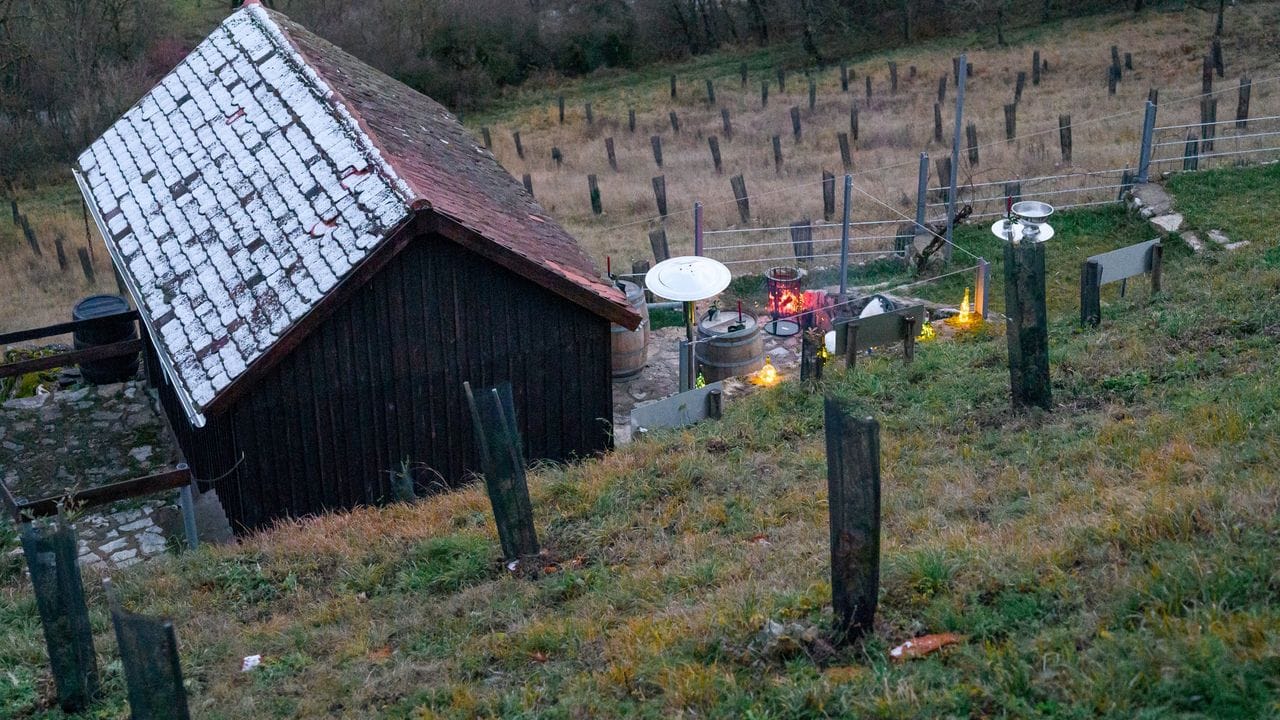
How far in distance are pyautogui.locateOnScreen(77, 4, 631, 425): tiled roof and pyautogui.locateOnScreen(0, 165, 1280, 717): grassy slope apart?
197 centimetres

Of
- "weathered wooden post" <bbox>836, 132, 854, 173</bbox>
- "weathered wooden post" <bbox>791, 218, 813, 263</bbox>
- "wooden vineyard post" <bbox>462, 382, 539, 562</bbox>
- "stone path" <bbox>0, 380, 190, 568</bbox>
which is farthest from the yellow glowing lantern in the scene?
"weathered wooden post" <bbox>836, 132, 854, 173</bbox>

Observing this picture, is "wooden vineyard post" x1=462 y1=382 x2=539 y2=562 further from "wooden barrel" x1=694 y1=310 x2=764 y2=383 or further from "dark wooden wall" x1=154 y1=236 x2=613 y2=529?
"wooden barrel" x1=694 y1=310 x2=764 y2=383

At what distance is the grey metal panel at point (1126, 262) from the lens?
12.2 m

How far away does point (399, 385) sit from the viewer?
393 inches

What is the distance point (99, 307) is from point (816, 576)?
1134cm

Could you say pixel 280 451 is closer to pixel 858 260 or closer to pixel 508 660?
pixel 508 660

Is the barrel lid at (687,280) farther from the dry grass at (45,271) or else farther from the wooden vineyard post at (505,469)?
the dry grass at (45,271)

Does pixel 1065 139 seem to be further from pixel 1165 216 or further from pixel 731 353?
pixel 731 353

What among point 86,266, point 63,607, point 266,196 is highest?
point 266,196

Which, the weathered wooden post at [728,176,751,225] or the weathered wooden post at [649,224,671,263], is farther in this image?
the weathered wooden post at [728,176,751,225]

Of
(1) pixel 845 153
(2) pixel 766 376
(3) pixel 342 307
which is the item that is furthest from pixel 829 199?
(3) pixel 342 307

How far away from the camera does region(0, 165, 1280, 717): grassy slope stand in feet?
15.4

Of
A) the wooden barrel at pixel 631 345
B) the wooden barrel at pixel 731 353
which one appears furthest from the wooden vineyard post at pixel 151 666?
the wooden barrel at pixel 631 345

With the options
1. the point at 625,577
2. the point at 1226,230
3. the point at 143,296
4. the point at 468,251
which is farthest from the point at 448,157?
the point at 1226,230
